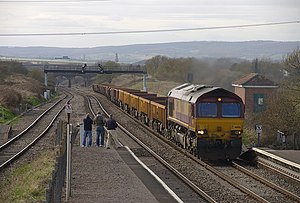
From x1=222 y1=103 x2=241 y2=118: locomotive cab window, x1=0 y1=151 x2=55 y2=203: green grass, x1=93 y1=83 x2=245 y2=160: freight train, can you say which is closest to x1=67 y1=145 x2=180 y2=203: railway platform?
x1=0 y1=151 x2=55 y2=203: green grass

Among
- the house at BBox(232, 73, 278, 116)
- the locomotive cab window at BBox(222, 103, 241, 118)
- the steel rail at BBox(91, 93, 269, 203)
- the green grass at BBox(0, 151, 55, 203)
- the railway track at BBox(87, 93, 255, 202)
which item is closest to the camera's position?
the green grass at BBox(0, 151, 55, 203)

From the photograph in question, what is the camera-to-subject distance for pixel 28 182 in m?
17.5

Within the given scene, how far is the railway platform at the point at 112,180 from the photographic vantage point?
15578mm

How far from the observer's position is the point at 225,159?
2484cm

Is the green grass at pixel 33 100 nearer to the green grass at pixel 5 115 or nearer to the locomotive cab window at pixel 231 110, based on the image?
the green grass at pixel 5 115

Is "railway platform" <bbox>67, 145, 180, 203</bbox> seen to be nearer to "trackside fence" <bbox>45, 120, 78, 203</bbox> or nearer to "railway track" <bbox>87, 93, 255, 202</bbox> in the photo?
"trackside fence" <bbox>45, 120, 78, 203</bbox>

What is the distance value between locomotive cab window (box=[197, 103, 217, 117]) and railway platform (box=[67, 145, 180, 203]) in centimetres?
325

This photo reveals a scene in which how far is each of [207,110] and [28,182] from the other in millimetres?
9043

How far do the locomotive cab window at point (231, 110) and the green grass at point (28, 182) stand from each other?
6917mm

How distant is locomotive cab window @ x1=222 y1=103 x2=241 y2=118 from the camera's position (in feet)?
80.0

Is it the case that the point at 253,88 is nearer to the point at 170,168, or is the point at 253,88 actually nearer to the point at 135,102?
the point at 135,102

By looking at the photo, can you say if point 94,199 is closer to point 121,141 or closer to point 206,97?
point 206,97

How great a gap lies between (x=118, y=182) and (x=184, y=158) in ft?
24.9

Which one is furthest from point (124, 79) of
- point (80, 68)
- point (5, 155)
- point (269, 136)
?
point (5, 155)
